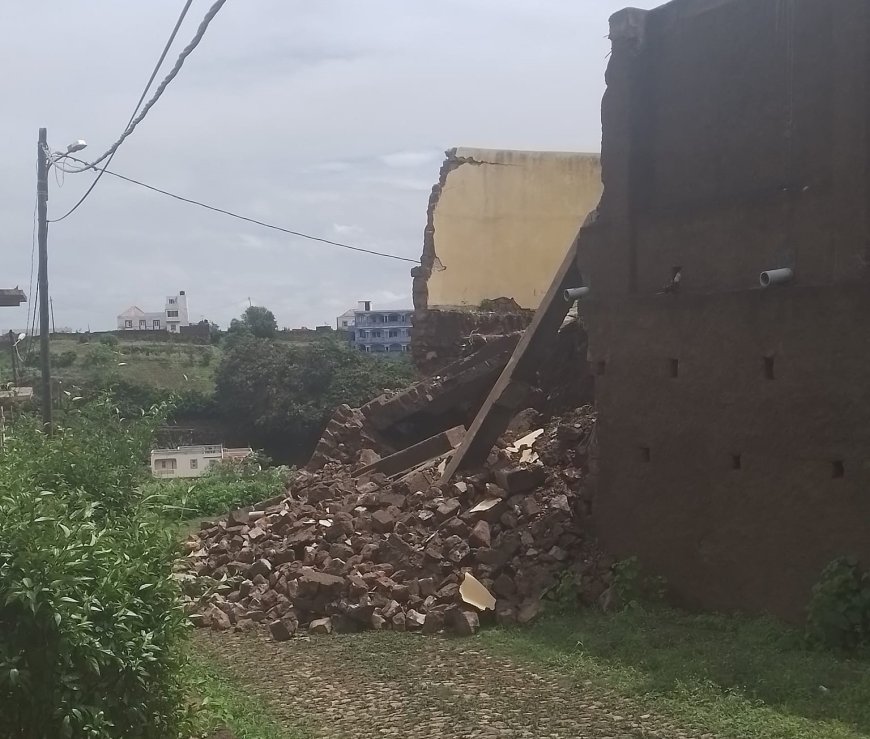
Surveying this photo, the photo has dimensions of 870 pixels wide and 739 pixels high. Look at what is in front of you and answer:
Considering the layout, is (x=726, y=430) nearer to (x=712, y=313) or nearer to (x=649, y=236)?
(x=712, y=313)

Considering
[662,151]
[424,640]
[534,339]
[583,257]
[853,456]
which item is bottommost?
[424,640]

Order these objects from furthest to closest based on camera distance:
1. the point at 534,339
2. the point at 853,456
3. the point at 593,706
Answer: the point at 534,339, the point at 853,456, the point at 593,706

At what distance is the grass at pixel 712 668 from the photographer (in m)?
5.52

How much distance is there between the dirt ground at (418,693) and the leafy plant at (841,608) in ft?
5.63

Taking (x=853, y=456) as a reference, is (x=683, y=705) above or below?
below

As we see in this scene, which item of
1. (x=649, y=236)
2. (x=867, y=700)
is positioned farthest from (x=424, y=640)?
(x=649, y=236)

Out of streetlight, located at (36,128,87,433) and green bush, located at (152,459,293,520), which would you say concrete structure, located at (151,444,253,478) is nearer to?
green bush, located at (152,459,293,520)

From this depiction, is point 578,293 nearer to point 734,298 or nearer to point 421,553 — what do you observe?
point 734,298

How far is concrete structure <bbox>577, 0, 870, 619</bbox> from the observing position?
23.7ft

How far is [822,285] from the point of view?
731 cm

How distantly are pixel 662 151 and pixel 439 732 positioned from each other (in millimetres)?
5722

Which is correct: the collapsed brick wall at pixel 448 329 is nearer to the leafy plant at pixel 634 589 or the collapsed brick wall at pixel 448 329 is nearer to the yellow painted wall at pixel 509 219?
the yellow painted wall at pixel 509 219

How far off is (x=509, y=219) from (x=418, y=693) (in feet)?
38.5

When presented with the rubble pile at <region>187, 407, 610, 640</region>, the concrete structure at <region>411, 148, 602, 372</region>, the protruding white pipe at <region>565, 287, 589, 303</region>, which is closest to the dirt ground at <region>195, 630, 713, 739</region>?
the rubble pile at <region>187, 407, 610, 640</region>
